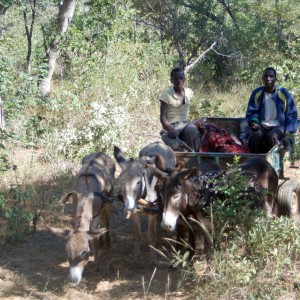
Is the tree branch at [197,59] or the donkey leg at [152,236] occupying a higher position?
the tree branch at [197,59]

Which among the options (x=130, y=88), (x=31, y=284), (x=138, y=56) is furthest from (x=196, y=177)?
(x=138, y=56)

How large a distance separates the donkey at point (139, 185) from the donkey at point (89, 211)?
329 mm

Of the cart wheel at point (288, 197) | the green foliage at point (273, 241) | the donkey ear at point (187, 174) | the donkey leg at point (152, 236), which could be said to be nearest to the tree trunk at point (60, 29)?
the donkey leg at point (152, 236)

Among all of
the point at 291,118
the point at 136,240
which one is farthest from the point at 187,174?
the point at 291,118

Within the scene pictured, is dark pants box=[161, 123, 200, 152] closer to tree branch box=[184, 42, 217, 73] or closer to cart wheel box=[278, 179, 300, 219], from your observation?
A: cart wheel box=[278, 179, 300, 219]

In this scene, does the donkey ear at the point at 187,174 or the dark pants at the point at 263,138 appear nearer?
the donkey ear at the point at 187,174

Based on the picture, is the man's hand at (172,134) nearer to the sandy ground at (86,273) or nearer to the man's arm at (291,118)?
the sandy ground at (86,273)

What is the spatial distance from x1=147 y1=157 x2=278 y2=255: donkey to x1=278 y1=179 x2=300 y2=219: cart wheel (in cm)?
26

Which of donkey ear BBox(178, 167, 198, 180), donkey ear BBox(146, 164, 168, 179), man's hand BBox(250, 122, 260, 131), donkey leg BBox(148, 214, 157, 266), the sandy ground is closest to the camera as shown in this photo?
donkey ear BBox(178, 167, 198, 180)

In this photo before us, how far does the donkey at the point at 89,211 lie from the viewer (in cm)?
554

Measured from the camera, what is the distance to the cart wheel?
666 cm

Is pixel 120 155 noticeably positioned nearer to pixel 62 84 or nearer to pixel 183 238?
pixel 183 238

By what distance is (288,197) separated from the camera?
21.8 feet

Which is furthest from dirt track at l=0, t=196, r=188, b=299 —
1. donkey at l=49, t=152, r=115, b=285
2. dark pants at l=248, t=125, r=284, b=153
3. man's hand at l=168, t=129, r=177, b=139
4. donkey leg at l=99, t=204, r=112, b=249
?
dark pants at l=248, t=125, r=284, b=153
